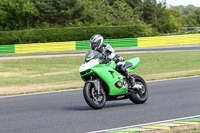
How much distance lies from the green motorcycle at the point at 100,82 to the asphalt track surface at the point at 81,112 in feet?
0.83

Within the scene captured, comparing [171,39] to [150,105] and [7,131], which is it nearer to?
[150,105]

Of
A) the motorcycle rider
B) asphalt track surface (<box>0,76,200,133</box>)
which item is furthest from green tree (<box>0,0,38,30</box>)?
the motorcycle rider

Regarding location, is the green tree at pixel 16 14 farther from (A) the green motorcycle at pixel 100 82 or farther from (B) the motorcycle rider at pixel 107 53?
(A) the green motorcycle at pixel 100 82

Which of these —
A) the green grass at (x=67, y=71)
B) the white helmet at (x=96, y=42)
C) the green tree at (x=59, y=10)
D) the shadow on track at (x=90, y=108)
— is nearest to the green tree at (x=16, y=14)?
the green tree at (x=59, y=10)

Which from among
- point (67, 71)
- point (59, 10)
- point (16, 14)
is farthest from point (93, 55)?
point (59, 10)

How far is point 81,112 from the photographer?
8453mm

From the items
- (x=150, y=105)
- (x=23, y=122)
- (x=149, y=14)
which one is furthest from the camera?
(x=149, y=14)

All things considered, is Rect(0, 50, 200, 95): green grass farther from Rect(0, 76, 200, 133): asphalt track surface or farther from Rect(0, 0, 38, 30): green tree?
Rect(0, 0, 38, 30): green tree

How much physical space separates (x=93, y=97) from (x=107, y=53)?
1.01 m

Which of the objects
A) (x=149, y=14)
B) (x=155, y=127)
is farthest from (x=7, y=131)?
(x=149, y=14)

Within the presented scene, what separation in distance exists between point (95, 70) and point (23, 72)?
16.5 metres

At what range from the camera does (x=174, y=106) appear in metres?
8.81

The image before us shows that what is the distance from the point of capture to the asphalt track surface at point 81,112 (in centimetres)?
690

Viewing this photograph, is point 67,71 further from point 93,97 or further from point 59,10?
point 59,10
